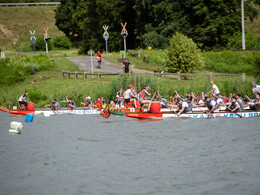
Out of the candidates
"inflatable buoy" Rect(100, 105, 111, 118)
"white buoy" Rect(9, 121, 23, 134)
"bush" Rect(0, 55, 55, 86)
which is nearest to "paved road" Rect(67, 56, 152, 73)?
"bush" Rect(0, 55, 55, 86)

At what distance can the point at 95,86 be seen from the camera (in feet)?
114

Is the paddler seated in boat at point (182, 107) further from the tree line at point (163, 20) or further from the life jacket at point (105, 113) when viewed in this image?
the tree line at point (163, 20)

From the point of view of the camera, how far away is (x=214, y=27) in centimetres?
5228

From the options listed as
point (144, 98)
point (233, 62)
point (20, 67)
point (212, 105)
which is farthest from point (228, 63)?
point (20, 67)

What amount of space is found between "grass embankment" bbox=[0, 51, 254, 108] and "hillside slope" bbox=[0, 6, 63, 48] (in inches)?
2063

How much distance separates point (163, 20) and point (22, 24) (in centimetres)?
5318

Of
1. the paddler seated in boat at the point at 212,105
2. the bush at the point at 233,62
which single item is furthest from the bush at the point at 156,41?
the paddler seated in boat at the point at 212,105

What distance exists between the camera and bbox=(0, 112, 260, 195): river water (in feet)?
43.5

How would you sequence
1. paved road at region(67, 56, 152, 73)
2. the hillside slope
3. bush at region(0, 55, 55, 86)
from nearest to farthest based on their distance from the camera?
bush at region(0, 55, 55, 86) < paved road at region(67, 56, 152, 73) < the hillside slope

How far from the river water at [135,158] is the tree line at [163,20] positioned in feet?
101

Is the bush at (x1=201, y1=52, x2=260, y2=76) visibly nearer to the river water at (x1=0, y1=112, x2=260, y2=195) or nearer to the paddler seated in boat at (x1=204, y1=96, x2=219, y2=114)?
the paddler seated in boat at (x1=204, y1=96, x2=219, y2=114)

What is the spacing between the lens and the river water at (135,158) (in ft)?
43.5

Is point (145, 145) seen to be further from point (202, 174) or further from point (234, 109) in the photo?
point (234, 109)

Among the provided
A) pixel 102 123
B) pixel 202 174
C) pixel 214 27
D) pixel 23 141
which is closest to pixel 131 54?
pixel 214 27
